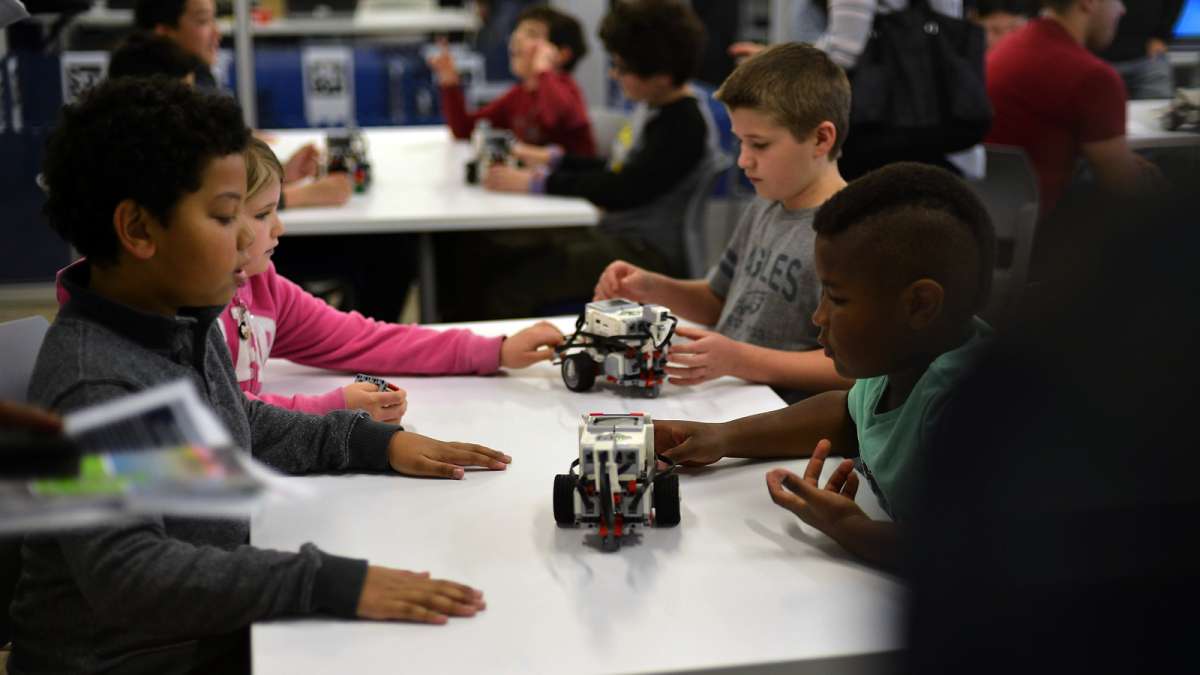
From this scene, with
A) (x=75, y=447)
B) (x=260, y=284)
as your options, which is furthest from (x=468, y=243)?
(x=75, y=447)

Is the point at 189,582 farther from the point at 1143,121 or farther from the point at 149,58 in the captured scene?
the point at 1143,121

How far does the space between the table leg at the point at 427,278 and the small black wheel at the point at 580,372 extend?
4.92ft

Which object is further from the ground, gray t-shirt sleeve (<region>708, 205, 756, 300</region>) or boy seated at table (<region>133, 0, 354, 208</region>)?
boy seated at table (<region>133, 0, 354, 208</region>)

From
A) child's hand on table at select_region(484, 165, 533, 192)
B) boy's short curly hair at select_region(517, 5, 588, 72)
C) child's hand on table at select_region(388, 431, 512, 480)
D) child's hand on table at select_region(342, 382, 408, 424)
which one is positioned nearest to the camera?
child's hand on table at select_region(388, 431, 512, 480)

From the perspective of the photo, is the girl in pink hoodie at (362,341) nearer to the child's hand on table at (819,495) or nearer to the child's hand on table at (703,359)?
the child's hand on table at (703,359)

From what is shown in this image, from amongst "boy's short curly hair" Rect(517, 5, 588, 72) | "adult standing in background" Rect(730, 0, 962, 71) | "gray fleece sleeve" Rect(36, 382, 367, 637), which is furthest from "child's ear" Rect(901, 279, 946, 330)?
"boy's short curly hair" Rect(517, 5, 588, 72)

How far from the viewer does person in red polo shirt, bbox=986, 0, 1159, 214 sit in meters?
3.35

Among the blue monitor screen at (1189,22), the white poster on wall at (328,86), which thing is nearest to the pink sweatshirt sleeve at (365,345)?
the blue monitor screen at (1189,22)

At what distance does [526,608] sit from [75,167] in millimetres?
643

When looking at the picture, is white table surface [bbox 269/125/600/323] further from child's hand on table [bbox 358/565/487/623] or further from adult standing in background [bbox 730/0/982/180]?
child's hand on table [bbox 358/565/487/623]

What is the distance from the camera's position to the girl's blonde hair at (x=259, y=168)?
159 centimetres

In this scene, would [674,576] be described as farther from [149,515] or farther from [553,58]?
[553,58]

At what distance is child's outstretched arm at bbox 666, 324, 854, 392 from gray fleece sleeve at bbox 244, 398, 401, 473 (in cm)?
54

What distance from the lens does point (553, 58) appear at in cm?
450
